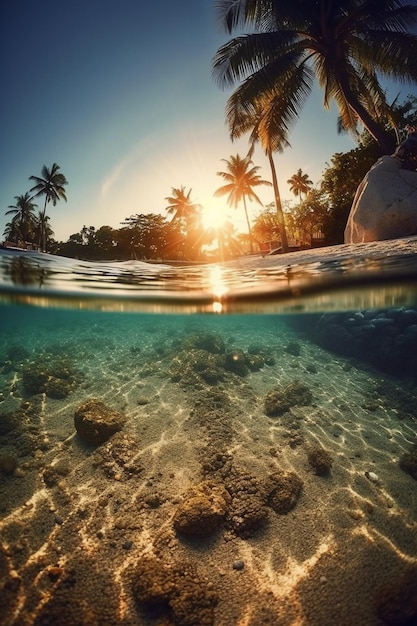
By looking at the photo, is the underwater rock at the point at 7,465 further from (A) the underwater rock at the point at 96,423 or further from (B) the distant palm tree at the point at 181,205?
(B) the distant palm tree at the point at 181,205

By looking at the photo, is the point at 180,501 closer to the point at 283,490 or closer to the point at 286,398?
the point at 283,490

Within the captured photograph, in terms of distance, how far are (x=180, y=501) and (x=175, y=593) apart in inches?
71.5

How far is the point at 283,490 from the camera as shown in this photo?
21.8 feet

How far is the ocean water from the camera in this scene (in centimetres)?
500

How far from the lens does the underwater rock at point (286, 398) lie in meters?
9.91

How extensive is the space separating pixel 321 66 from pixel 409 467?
47.3 feet

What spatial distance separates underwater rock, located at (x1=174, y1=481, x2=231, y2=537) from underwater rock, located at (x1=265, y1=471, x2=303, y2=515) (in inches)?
39.6

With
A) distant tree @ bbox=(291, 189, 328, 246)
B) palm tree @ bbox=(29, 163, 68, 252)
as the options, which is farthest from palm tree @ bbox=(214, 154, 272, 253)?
palm tree @ bbox=(29, 163, 68, 252)

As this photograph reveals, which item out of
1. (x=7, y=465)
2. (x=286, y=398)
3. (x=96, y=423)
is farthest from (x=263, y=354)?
(x=7, y=465)

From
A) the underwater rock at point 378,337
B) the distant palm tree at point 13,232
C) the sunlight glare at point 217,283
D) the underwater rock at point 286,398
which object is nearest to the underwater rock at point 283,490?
the underwater rock at point 286,398

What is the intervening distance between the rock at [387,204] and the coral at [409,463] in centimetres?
592

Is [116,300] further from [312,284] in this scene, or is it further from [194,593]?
[194,593]

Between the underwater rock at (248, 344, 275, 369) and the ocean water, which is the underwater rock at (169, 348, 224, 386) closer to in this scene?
the ocean water

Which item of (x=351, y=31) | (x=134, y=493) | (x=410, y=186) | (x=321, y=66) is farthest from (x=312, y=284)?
(x=321, y=66)
